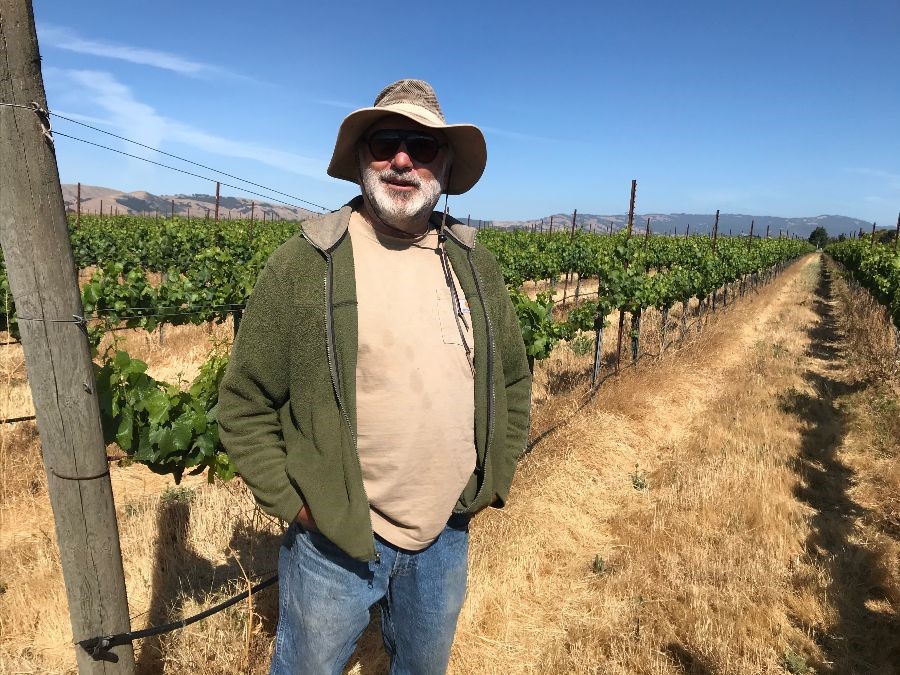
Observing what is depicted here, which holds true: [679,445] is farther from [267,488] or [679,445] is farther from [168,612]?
[267,488]

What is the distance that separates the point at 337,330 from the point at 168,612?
2733 millimetres

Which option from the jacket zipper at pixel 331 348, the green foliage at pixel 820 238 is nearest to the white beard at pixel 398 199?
the jacket zipper at pixel 331 348

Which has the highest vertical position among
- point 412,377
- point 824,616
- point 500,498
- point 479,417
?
point 412,377

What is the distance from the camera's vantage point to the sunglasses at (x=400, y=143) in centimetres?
172

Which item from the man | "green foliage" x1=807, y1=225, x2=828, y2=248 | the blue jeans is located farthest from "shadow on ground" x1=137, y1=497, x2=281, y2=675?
"green foliage" x1=807, y1=225, x2=828, y2=248

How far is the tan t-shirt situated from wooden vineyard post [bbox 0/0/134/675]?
2.77 ft

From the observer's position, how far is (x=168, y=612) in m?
3.23

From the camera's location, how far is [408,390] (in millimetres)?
1673

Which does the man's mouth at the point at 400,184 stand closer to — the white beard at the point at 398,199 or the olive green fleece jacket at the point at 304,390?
the white beard at the point at 398,199

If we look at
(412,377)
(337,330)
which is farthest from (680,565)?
(337,330)

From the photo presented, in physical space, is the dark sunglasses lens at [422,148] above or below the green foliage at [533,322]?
above

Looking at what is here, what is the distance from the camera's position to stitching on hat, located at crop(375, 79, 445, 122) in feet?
5.82

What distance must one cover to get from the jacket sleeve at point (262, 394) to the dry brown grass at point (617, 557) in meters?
1.18

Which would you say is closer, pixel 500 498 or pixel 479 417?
pixel 479 417
